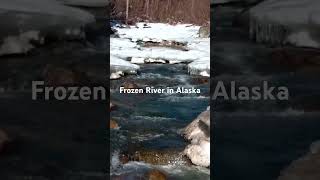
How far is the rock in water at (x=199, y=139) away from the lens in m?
4.76

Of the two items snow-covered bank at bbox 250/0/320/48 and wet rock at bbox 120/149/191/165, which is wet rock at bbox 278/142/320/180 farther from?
snow-covered bank at bbox 250/0/320/48

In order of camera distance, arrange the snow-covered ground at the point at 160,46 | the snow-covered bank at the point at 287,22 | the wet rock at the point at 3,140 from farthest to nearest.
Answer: the snow-covered ground at the point at 160,46 < the snow-covered bank at the point at 287,22 < the wet rock at the point at 3,140

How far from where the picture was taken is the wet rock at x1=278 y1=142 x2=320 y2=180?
15.5 ft

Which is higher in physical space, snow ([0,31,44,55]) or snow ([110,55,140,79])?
snow ([0,31,44,55])

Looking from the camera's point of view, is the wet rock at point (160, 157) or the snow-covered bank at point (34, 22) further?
the wet rock at point (160, 157)

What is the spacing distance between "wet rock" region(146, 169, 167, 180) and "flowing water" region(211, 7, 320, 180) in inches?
18.6

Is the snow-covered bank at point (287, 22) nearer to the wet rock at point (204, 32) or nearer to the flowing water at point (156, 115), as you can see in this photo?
the wet rock at point (204, 32)

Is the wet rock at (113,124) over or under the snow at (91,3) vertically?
under

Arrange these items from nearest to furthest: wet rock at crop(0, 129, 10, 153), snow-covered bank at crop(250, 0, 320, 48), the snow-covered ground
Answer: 1. wet rock at crop(0, 129, 10, 153)
2. snow-covered bank at crop(250, 0, 320, 48)
3. the snow-covered ground

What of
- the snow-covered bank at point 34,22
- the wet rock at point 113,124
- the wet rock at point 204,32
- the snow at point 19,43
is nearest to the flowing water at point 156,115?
the wet rock at point 113,124

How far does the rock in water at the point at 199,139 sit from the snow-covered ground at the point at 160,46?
0.41 meters

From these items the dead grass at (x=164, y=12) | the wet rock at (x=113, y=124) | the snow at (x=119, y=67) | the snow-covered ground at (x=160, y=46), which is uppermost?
the dead grass at (x=164, y=12)

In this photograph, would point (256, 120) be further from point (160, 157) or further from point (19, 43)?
point (19, 43)

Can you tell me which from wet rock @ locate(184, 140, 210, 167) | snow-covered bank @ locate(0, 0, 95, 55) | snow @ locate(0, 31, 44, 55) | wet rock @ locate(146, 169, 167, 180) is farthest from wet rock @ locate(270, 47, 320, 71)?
snow @ locate(0, 31, 44, 55)
